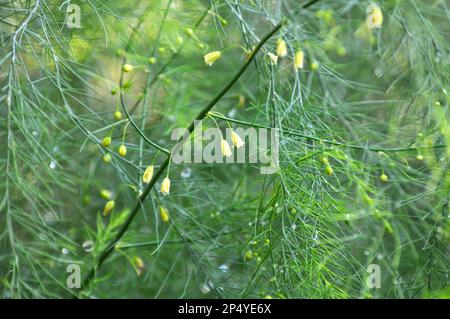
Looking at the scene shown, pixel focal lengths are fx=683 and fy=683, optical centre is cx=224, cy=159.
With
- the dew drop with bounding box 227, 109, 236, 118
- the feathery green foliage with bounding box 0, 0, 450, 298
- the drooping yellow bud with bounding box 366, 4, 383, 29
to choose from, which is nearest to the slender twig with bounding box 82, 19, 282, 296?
the feathery green foliage with bounding box 0, 0, 450, 298

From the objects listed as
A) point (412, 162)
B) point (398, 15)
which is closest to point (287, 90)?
point (398, 15)

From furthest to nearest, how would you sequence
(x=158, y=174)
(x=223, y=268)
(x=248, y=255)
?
(x=223, y=268), (x=248, y=255), (x=158, y=174)

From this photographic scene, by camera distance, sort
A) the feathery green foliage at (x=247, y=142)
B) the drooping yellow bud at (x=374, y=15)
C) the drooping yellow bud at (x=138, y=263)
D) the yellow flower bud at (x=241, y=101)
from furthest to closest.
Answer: the yellow flower bud at (x=241, y=101), the drooping yellow bud at (x=138, y=263), the feathery green foliage at (x=247, y=142), the drooping yellow bud at (x=374, y=15)

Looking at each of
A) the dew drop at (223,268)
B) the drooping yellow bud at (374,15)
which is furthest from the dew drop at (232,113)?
the drooping yellow bud at (374,15)

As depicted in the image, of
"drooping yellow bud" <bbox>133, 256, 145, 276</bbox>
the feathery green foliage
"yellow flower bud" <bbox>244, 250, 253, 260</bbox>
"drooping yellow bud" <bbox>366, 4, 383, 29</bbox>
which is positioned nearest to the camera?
"drooping yellow bud" <bbox>366, 4, 383, 29</bbox>

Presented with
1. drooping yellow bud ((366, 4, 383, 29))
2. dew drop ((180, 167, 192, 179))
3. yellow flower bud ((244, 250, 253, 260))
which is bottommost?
yellow flower bud ((244, 250, 253, 260))

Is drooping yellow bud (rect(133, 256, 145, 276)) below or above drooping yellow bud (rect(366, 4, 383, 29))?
below

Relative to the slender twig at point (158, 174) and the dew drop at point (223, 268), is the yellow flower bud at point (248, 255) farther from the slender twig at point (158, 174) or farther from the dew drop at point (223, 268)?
the slender twig at point (158, 174)

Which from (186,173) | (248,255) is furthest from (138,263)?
(248,255)

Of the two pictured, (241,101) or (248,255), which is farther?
(241,101)

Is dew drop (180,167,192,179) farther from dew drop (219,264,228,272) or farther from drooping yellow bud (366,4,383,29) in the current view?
drooping yellow bud (366,4,383,29)

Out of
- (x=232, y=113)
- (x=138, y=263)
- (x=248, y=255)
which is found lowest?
(x=138, y=263)

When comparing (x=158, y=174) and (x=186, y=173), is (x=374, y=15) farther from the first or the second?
(x=186, y=173)

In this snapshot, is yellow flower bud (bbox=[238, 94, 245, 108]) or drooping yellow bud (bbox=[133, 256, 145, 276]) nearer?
drooping yellow bud (bbox=[133, 256, 145, 276])
